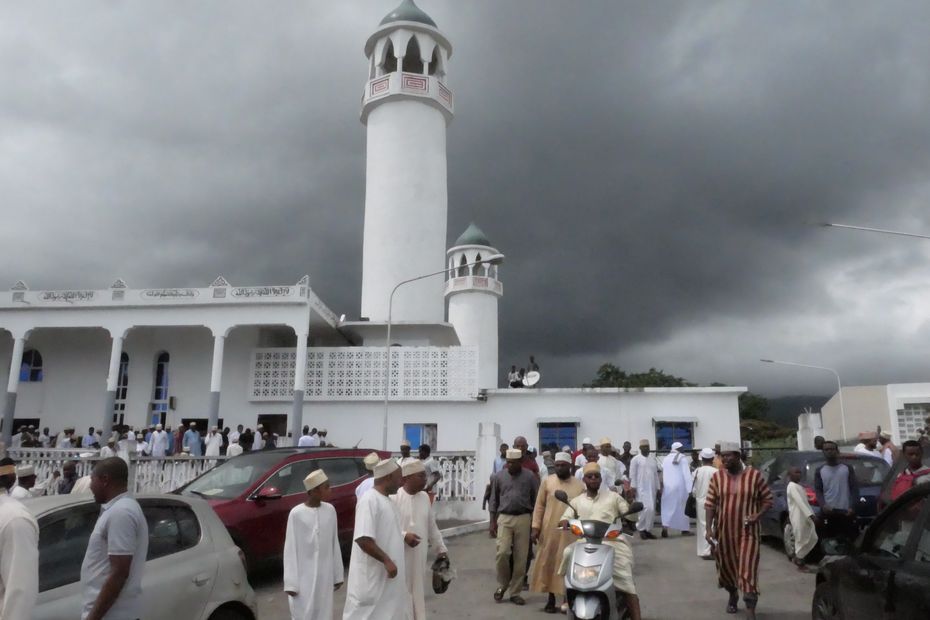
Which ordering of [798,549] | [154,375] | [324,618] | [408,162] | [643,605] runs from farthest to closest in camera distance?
[408,162], [154,375], [798,549], [643,605], [324,618]

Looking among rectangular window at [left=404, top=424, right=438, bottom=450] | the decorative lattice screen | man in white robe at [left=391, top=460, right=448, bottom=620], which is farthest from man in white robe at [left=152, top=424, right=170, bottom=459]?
man in white robe at [left=391, top=460, right=448, bottom=620]

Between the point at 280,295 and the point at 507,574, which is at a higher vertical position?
the point at 280,295

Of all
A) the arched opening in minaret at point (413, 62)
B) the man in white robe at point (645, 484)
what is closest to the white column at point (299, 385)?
the man in white robe at point (645, 484)

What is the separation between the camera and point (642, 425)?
2069 cm

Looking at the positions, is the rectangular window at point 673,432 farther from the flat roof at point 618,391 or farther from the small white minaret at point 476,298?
the small white minaret at point 476,298

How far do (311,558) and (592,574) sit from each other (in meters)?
2.20

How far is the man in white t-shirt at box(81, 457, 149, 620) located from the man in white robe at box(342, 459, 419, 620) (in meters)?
1.46

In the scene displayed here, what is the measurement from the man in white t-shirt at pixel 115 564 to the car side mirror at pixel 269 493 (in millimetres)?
4075

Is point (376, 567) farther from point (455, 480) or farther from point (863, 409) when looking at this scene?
point (863, 409)

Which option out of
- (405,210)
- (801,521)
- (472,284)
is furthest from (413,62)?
(801,521)

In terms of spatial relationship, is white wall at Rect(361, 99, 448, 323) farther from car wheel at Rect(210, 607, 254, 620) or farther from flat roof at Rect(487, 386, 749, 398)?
car wheel at Rect(210, 607, 254, 620)

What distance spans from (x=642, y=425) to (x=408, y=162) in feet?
47.6

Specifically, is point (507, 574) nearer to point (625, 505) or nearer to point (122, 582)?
point (625, 505)

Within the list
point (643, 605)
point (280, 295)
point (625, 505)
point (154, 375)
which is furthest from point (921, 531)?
point (154, 375)
